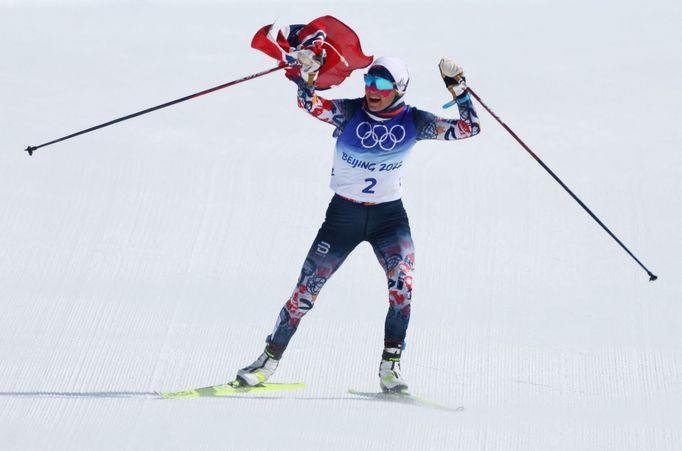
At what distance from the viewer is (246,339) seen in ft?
22.1

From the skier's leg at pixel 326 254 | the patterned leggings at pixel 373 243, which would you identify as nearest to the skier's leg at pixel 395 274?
the patterned leggings at pixel 373 243

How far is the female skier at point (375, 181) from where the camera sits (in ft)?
18.8

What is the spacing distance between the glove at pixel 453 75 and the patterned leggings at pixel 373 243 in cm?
64

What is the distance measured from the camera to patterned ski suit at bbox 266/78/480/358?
18.9ft

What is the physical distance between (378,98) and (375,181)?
0.41 metres

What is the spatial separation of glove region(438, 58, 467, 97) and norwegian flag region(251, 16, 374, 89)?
0.46 meters

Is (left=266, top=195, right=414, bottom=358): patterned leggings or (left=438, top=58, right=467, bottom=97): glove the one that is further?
(left=266, top=195, right=414, bottom=358): patterned leggings

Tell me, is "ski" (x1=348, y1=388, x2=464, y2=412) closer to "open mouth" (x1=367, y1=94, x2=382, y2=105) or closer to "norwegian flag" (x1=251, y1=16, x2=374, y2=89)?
"open mouth" (x1=367, y1=94, x2=382, y2=105)

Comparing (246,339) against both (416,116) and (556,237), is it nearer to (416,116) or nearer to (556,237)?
(416,116)

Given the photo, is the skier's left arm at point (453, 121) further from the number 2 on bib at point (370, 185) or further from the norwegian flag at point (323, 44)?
the norwegian flag at point (323, 44)

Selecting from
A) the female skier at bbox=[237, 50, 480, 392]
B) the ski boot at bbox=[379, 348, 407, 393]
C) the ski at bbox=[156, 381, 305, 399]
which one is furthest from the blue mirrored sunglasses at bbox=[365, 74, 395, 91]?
the ski at bbox=[156, 381, 305, 399]

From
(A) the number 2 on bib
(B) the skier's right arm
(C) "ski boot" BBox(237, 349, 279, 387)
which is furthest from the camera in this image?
(C) "ski boot" BBox(237, 349, 279, 387)

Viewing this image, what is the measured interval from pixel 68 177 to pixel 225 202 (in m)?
1.21

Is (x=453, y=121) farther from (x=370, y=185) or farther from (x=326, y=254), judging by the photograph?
(x=326, y=254)
